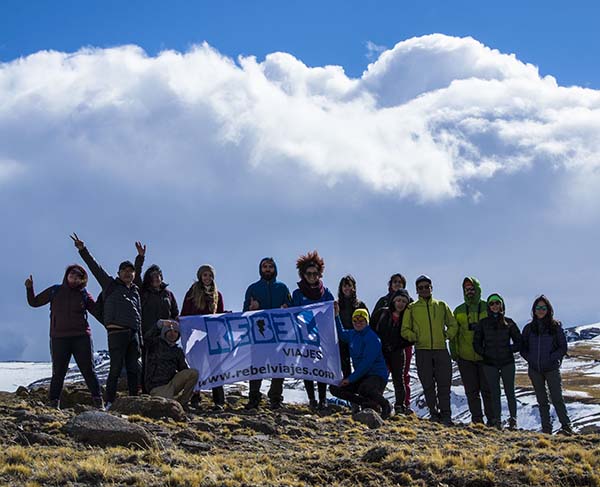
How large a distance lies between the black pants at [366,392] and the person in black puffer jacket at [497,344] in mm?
2315

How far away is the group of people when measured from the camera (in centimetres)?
1520

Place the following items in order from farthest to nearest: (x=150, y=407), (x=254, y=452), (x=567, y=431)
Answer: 1. (x=567, y=431)
2. (x=150, y=407)
3. (x=254, y=452)

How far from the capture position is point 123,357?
50.1ft

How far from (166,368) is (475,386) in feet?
22.5

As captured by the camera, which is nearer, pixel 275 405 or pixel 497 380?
pixel 275 405

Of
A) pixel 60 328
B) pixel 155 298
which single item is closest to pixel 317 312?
pixel 155 298

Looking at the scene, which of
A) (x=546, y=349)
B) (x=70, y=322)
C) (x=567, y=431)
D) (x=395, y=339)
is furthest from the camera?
(x=395, y=339)

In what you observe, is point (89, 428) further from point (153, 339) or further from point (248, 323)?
point (248, 323)

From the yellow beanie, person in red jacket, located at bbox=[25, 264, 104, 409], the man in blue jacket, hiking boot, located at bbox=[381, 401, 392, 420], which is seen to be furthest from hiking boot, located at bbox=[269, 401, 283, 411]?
person in red jacket, located at bbox=[25, 264, 104, 409]

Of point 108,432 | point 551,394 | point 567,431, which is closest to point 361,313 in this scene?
point 551,394

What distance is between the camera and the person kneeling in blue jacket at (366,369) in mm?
16531

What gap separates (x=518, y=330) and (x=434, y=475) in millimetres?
6909

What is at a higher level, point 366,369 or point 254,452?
point 366,369

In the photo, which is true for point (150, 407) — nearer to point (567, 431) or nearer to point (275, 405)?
point (275, 405)
